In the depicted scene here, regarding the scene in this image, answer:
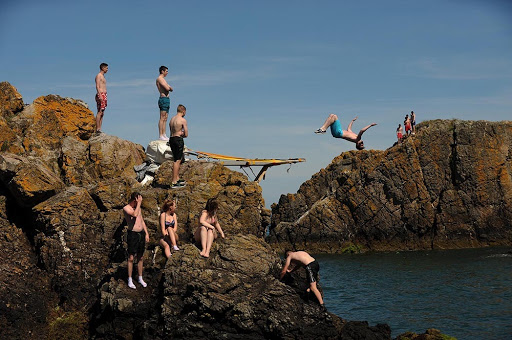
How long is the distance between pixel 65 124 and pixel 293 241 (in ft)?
87.4

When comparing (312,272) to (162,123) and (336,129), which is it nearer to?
(336,129)

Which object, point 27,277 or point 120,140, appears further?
point 120,140

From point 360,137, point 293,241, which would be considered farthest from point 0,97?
point 293,241

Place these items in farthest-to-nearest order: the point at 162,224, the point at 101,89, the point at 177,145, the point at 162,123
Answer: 1. the point at 101,89
2. the point at 162,123
3. the point at 177,145
4. the point at 162,224

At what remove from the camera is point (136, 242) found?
16453 millimetres

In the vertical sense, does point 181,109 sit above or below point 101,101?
below

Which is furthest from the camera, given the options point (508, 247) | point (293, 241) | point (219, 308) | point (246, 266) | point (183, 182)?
point (293, 241)

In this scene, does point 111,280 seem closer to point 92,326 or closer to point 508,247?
point 92,326

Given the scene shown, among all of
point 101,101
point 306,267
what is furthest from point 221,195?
point 101,101

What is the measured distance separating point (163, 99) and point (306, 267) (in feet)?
31.8

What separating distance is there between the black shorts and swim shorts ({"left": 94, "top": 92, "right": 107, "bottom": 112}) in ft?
32.7

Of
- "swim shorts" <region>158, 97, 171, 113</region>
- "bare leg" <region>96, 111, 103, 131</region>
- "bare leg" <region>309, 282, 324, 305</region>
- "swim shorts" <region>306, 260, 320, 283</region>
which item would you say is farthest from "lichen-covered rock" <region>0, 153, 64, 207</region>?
"bare leg" <region>309, 282, 324, 305</region>

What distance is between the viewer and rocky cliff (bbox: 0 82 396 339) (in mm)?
15844

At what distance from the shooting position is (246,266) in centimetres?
1670
